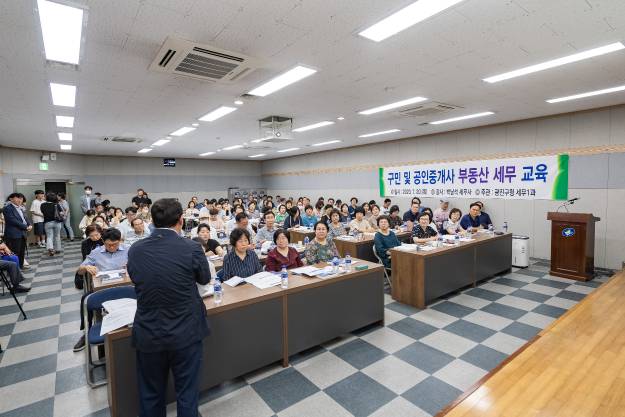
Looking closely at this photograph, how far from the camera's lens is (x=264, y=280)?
3.25 meters

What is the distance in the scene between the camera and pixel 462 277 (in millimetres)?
5121

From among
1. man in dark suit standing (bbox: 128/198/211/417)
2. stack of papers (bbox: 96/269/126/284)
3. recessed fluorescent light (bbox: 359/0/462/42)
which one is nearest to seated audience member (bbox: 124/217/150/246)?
stack of papers (bbox: 96/269/126/284)

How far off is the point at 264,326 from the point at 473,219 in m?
5.66

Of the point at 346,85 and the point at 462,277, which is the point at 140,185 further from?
the point at 462,277

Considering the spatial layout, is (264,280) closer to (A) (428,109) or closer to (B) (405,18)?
(B) (405,18)

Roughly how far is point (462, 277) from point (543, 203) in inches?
133

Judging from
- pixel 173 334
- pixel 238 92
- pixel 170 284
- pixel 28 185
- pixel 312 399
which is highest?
pixel 238 92

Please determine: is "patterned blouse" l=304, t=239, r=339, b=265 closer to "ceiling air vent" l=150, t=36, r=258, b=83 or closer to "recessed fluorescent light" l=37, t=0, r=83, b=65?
"ceiling air vent" l=150, t=36, r=258, b=83

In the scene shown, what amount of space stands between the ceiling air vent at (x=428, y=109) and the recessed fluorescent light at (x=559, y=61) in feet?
4.06

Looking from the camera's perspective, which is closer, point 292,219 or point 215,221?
point 215,221

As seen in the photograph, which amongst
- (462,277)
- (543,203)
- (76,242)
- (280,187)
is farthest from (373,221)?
(76,242)

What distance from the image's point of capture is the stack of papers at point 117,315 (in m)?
2.23

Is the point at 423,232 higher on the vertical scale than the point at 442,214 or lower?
lower

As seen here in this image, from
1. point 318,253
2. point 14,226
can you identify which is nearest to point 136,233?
point 14,226
